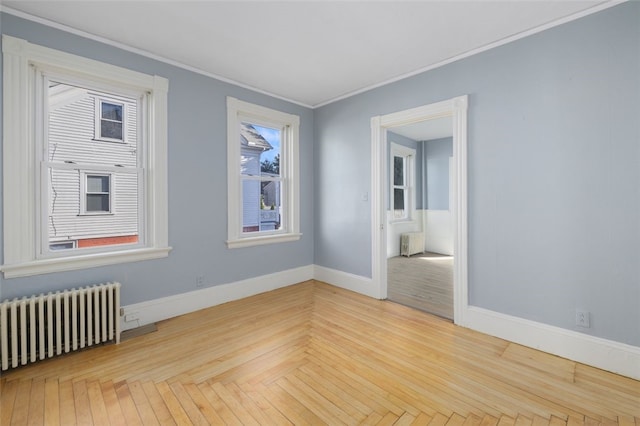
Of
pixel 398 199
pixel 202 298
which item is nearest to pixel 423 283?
pixel 398 199

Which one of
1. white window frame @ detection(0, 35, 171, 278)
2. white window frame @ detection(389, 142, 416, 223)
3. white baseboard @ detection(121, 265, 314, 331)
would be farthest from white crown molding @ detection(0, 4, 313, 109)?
white window frame @ detection(389, 142, 416, 223)

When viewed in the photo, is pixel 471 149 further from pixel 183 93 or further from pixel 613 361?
pixel 183 93

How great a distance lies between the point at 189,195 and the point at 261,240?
1115mm

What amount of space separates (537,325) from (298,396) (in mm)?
2130

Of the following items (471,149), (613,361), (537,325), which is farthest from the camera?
(471,149)

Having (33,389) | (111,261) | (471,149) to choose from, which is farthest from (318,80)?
(33,389)

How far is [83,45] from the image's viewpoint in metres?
2.55

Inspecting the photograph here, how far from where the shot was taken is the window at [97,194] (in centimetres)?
268

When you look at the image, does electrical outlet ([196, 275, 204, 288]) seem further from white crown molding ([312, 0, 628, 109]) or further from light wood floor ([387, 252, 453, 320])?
white crown molding ([312, 0, 628, 109])

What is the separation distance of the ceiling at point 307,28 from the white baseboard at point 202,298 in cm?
258

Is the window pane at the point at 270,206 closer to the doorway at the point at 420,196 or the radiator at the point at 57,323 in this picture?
the radiator at the point at 57,323

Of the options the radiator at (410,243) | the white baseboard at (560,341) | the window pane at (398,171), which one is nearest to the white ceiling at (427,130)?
the window pane at (398,171)

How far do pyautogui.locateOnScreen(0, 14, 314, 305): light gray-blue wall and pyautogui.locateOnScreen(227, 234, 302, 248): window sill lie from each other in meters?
0.09

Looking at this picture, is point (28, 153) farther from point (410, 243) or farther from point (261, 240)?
point (410, 243)
